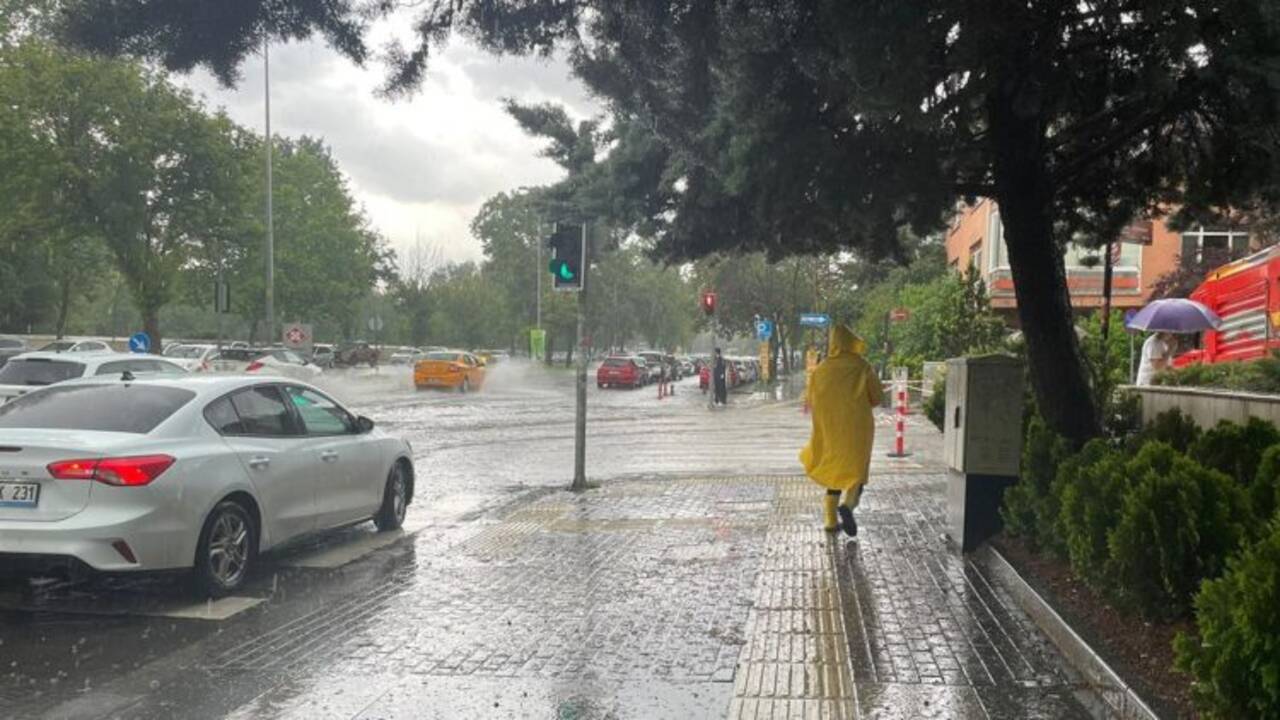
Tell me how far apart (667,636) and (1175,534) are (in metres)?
2.62

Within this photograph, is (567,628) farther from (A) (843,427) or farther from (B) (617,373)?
(B) (617,373)

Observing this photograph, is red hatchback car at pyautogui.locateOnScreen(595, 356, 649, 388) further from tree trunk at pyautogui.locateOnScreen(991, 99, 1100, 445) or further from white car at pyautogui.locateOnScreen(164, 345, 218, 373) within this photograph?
tree trunk at pyautogui.locateOnScreen(991, 99, 1100, 445)

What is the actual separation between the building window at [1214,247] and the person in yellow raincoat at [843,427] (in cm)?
1942

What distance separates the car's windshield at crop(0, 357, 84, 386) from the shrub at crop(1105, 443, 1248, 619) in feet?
46.2

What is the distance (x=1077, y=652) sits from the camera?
524 cm

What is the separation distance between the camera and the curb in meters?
4.42

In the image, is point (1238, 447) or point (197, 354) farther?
point (197, 354)

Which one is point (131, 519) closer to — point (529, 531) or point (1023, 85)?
point (529, 531)

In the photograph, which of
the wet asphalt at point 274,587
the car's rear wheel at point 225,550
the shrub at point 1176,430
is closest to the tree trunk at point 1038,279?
the shrub at point 1176,430

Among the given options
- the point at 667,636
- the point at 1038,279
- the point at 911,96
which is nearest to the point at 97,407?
the point at 667,636

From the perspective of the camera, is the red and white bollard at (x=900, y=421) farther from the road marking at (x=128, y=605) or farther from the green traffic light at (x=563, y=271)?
the road marking at (x=128, y=605)

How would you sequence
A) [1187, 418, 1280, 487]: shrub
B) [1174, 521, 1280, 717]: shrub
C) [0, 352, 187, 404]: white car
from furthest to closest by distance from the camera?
[0, 352, 187, 404]: white car
[1187, 418, 1280, 487]: shrub
[1174, 521, 1280, 717]: shrub

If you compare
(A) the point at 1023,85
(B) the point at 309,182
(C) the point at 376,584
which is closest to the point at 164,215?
(B) the point at 309,182

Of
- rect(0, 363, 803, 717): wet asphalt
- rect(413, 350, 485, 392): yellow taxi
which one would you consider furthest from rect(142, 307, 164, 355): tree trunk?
→ rect(0, 363, 803, 717): wet asphalt
